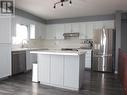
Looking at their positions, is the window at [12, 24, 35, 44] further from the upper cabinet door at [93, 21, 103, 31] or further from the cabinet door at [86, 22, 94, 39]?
the upper cabinet door at [93, 21, 103, 31]

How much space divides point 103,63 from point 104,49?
0.61 meters

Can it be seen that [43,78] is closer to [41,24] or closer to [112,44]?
[112,44]

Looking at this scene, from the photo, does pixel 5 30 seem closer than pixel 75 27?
Yes

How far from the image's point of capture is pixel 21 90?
3227 mm

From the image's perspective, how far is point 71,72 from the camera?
3.29 m

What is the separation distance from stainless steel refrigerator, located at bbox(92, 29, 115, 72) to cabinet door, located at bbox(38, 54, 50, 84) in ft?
8.83

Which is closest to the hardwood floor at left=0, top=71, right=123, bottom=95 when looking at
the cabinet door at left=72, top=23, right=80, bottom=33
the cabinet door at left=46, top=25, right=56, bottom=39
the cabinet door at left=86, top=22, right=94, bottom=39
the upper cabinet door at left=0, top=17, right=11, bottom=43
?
the upper cabinet door at left=0, top=17, right=11, bottom=43

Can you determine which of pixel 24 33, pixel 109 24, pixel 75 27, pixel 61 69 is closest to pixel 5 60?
pixel 61 69

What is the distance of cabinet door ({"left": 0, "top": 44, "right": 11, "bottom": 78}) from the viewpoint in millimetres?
3941

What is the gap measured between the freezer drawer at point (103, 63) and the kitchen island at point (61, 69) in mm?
2202

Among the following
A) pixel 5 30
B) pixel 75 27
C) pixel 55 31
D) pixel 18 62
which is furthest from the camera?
pixel 55 31

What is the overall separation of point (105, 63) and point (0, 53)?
162 inches

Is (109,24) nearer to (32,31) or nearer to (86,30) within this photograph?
(86,30)

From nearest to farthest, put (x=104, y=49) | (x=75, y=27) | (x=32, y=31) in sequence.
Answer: (x=104, y=49), (x=32, y=31), (x=75, y=27)
